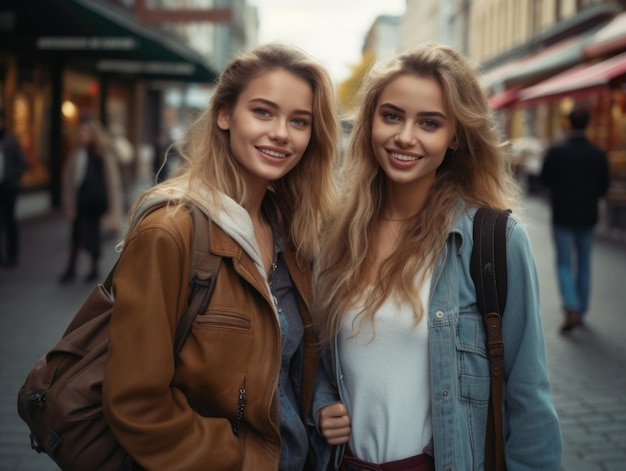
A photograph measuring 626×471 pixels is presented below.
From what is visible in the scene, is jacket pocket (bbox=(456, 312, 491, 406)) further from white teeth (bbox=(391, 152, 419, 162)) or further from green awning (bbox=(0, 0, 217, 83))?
green awning (bbox=(0, 0, 217, 83))

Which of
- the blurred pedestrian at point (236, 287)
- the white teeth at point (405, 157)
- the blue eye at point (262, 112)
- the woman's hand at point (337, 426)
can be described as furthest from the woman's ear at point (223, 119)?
the woman's hand at point (337, 426)

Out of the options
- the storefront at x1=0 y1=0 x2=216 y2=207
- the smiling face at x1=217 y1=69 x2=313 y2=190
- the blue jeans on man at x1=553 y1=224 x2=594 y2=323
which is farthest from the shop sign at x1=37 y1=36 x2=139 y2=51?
the smiling face at x1=217 y1=69 x2=313 y2=190

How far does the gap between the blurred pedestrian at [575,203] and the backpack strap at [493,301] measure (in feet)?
16.3

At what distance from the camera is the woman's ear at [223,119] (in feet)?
7.84

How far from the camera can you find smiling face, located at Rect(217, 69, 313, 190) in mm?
2283

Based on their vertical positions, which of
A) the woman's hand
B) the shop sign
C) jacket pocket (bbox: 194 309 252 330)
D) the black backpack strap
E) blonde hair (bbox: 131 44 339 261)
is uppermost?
the shop sign

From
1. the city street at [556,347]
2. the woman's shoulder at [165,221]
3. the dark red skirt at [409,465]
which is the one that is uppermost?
the woman's shoulder at [165,221]

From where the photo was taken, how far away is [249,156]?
2.31 meters

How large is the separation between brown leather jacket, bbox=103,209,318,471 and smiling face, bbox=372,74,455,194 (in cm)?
62

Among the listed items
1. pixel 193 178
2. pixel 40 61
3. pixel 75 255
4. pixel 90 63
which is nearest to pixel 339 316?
pixel 193 178

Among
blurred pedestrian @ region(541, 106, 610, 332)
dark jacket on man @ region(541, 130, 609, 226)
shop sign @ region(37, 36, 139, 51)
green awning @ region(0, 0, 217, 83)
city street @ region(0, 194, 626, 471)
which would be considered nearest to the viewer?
city street @ region(0, 194, 626, 471)

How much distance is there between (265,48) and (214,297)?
887 millimetres

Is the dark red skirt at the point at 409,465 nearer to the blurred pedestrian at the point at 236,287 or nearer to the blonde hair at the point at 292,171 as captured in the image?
the blurred pedestrian at the point at 236,287

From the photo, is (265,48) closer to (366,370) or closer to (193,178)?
(193,178)
